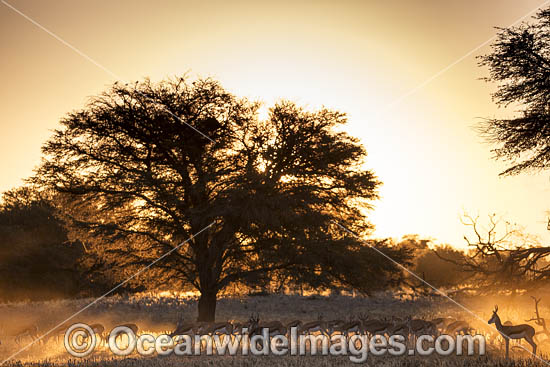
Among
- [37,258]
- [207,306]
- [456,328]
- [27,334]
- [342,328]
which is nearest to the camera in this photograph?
[456,328]

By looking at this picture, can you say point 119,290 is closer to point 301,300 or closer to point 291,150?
point 301,300

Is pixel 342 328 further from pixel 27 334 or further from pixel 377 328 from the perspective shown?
pixel 27 334

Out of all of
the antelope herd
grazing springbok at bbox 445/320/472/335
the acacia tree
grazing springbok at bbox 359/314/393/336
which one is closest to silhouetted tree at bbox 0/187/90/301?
the acacia tree

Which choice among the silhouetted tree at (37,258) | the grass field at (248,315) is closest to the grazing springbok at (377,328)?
the grass field at (248,315)

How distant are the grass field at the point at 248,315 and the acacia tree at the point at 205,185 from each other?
416cm

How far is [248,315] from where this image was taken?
110 ft

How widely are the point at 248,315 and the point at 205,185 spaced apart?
12.4 m

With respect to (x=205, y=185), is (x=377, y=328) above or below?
below

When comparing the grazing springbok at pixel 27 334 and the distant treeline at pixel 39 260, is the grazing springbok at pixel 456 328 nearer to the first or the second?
the grazing springbok at pixel 27 334

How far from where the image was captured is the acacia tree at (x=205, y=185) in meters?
23.6

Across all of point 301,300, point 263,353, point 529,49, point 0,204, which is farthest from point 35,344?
point 0,204

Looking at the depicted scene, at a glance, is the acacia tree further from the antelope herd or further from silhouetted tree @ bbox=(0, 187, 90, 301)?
silhouetted tree @ bbox=(0, 187, 90, 301)

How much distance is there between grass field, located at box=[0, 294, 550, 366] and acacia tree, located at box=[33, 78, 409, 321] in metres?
4.16

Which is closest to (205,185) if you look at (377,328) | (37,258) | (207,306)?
(207,306)
